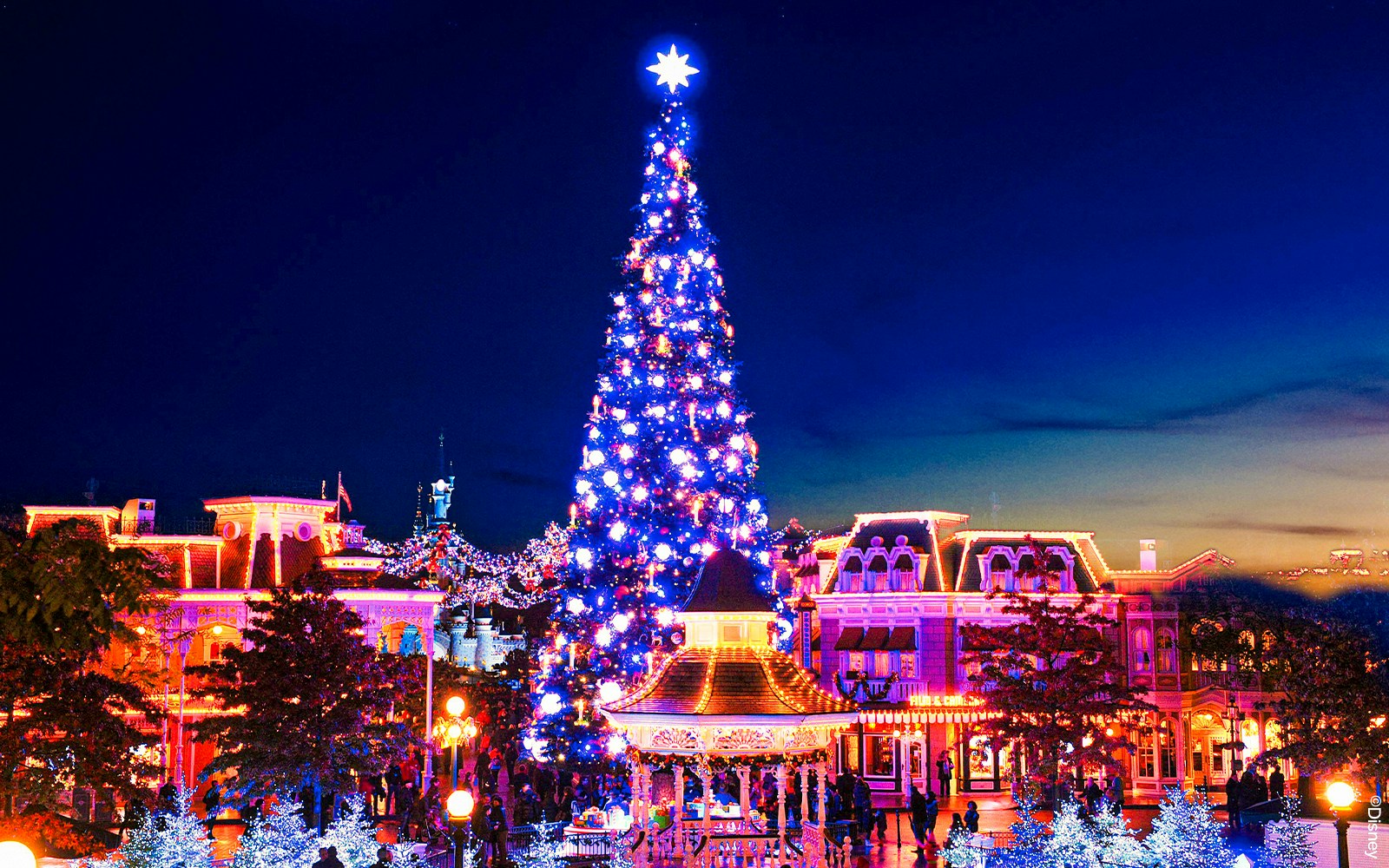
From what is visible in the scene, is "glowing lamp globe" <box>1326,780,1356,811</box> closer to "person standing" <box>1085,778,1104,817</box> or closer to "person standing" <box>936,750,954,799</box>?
"person standing" <box>1085,778,1104,817</box>

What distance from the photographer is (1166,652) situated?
49.5 meters

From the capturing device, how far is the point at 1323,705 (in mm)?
31422

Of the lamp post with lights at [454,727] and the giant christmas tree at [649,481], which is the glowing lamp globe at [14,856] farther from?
the giant christmas tree at [649,481]

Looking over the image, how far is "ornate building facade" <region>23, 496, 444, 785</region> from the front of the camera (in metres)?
46.8

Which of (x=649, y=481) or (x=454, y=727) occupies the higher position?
(x=649, y=481)

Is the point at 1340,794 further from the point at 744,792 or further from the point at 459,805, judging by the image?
the point at 459,805

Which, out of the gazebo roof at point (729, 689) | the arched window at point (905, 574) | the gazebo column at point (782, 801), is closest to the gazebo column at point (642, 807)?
the gazebo roof at point (729, 689)

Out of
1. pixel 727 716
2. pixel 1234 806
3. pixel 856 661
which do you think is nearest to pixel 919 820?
pixel 727 716

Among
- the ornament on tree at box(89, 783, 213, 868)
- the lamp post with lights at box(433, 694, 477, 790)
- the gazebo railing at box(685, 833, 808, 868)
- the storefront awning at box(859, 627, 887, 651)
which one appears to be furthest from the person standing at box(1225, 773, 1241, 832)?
the ornament on tree at box(89, 783, 213, 868)

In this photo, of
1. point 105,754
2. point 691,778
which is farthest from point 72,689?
point 691,778

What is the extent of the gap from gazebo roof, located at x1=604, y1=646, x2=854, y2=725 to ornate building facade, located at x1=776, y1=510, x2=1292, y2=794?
2455cm

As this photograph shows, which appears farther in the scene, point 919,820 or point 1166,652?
point 1166,652

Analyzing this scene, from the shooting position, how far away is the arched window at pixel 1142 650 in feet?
162

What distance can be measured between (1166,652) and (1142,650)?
0.82 meters
